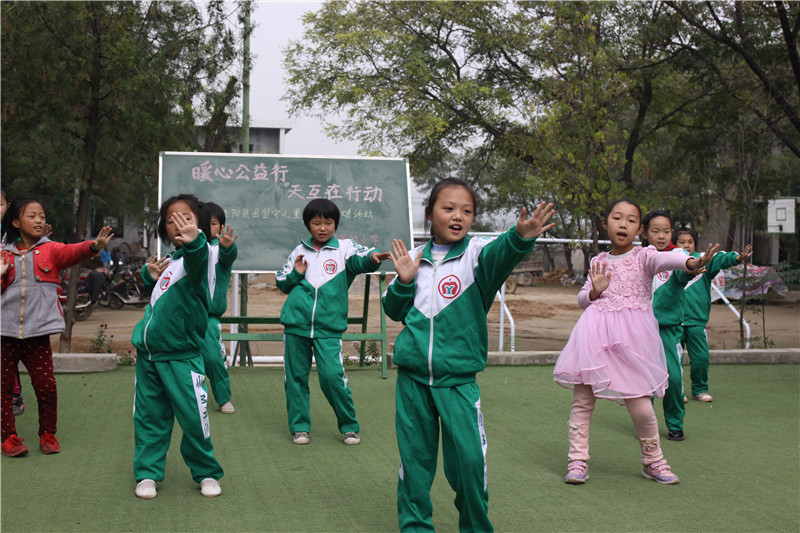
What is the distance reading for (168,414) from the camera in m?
3.98

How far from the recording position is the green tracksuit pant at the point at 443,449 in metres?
3.11

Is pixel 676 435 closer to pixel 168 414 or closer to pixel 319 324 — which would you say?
pixel 319 324

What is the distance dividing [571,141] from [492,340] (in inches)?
219

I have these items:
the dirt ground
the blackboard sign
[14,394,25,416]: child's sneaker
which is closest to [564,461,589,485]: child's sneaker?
[14,394,25,416]: child's sneaker

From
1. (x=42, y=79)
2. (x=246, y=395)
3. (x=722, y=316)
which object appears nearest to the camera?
(x=246, y=395)

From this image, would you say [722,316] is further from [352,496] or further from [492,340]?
[352,496]

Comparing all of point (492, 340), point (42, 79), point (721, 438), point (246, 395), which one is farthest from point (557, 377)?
point (492, 340)

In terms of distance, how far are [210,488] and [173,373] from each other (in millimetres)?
595

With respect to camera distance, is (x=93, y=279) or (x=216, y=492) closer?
(x=216, y=492)

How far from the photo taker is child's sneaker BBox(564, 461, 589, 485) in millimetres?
4254

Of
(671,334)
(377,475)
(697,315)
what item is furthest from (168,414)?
(697,315)

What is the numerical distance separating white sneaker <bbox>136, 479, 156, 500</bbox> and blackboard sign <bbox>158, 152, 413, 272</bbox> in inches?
172

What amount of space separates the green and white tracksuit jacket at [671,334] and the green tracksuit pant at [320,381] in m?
2.12

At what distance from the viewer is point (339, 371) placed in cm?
526
